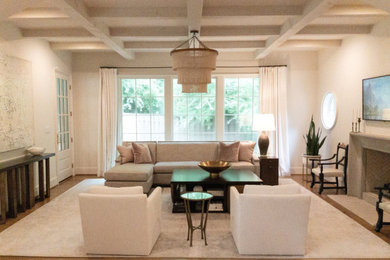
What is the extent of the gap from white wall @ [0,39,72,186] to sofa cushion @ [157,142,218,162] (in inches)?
80.0

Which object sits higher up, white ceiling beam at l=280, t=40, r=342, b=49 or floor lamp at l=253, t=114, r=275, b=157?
white ceiling beam at l=280, t=40, r=342, b=49

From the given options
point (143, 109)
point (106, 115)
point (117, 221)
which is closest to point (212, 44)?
point (143, 109)

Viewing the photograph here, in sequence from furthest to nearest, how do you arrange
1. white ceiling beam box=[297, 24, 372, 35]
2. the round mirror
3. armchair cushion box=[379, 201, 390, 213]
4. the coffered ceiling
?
the round mirror, white ceiling beam box=[297, 24, 372, 35], the coffered ceiling, armchair cushion box=[379, 201, 390, 213]

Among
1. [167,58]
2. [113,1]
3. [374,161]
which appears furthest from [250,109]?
[113,1]

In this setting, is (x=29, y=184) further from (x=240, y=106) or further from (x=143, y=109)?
(x=240, y=106)

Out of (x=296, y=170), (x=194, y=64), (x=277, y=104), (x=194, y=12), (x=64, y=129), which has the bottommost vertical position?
(x=296, y=170)

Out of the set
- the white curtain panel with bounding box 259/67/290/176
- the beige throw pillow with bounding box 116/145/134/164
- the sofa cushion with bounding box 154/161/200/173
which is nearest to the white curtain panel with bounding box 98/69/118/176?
the beige throw pillow with bounding box 116/145/134/164

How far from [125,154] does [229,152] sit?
1.93m

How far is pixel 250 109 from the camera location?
720cm

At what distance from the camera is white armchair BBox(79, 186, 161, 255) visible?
299 centimetres

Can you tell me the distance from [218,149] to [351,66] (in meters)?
2.79

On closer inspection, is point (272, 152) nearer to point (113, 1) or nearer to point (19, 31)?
point (113, 1)

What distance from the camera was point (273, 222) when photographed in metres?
3.03

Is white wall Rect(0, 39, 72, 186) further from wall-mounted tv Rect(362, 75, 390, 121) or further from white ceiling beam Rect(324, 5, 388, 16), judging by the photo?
wall-mounted tv Rect(362, 75, 390, 121)
